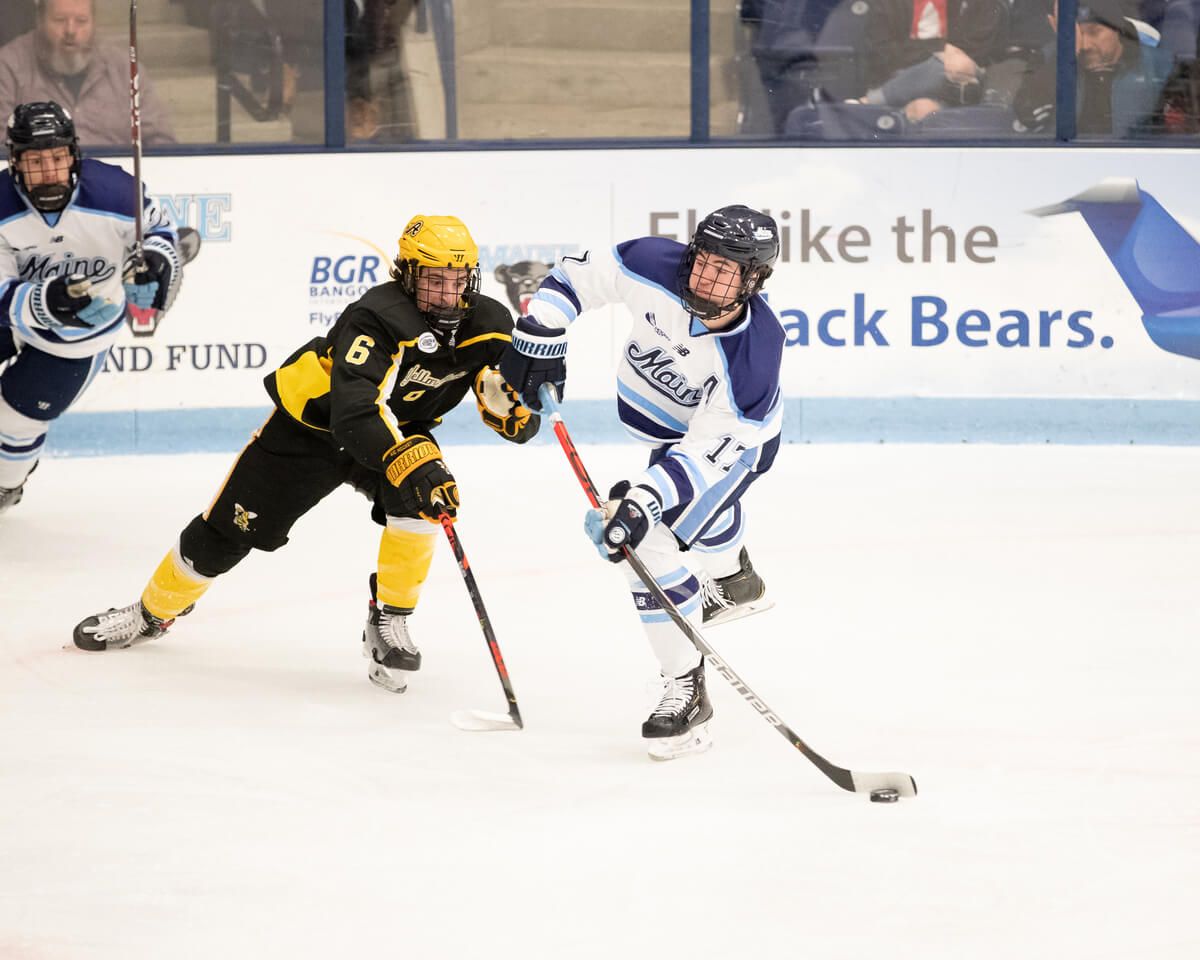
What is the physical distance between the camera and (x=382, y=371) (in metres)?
3.19

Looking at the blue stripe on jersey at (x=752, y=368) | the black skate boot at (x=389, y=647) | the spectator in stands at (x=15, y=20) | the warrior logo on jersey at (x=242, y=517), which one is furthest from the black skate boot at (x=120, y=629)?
the spectator in stands at (x=15, y=20)

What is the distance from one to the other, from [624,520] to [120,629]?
Result: 4.63 feet

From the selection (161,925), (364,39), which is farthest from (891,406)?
(161,925)

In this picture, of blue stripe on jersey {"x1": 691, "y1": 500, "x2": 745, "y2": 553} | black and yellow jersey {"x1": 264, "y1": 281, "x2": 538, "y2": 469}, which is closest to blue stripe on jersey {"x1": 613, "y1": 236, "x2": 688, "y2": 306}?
black and yellow jersey {"x1": 264, "y1": 281, "x2": 538, "y2": 469}

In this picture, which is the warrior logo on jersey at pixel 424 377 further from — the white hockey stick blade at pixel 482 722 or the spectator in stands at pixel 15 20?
the spectator in stands at pixel 15 20

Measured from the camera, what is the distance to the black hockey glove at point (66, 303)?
15.2 feet

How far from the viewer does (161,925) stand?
2.27 metres

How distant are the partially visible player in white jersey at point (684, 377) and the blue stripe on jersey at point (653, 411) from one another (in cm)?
12

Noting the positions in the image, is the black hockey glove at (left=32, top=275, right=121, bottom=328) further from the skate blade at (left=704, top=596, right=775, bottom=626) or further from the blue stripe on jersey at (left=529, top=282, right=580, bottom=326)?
the skate blade at (left=704, top=596, right=775, bottom=626)

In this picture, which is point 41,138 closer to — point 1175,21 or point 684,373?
point 684,373

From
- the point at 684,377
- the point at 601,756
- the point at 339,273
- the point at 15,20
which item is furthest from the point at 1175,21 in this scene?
the point at 601,756

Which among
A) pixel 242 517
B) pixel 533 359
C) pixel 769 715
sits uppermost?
pixel 533 359

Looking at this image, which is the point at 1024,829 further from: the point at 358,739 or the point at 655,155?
the point at 655,155

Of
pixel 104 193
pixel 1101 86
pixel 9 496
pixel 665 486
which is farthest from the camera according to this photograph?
pixel 1101 86
